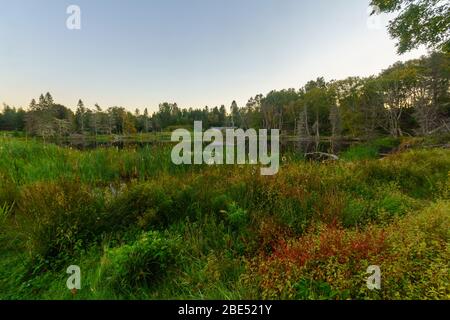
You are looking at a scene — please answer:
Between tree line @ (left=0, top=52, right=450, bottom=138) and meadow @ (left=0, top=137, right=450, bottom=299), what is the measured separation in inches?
752

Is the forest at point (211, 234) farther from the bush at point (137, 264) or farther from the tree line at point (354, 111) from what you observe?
the tree line at point (354, 111)

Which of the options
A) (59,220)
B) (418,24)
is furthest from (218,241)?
(418,24)

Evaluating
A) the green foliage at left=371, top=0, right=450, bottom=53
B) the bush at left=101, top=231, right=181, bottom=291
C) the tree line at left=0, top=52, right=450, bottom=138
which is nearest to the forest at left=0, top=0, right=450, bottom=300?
the bush at left=101, top=231, right=181, bottom=291

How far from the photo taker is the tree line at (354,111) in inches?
1338

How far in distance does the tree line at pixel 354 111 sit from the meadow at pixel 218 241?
19.1 m

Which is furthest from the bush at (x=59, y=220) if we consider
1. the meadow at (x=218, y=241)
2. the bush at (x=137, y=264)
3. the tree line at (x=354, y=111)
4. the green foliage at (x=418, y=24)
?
the tree line at (x=354, y=111)

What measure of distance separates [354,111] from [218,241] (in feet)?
184

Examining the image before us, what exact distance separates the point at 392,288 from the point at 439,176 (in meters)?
6.36

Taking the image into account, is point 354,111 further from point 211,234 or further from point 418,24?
→ point 211,234

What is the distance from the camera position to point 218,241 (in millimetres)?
2900

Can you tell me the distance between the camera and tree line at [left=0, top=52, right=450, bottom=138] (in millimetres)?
33991

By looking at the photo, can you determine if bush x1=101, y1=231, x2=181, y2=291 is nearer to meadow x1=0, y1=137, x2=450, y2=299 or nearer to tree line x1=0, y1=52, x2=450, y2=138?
meadow x1=0, y1=137, x2=450, y2=299
